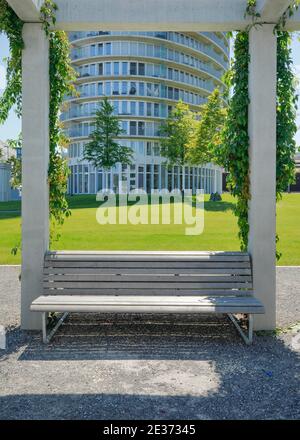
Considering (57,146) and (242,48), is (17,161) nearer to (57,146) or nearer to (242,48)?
(57,146)

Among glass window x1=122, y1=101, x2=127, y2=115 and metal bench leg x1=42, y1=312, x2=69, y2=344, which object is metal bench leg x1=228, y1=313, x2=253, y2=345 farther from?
glass window x1=122, y1=101, x2=127, y2=115

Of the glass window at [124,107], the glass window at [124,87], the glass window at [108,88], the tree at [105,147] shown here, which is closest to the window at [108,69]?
the glass window at [108,88]

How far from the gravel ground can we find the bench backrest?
0.55 metres

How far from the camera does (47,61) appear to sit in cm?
593

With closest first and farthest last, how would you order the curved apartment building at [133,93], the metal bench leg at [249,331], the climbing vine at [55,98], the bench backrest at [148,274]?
the metal bench leg at [249,331], the bench backrest at [148,274], the climbing vine at [55,98], the curved apartment building at [133,93]

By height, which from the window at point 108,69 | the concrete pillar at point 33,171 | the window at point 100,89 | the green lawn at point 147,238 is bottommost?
the green lawn at point 147,238

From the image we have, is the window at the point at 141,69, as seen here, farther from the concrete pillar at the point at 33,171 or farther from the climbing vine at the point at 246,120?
the concrete pillar at the point at 33,171

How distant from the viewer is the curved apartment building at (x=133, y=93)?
5697 cm

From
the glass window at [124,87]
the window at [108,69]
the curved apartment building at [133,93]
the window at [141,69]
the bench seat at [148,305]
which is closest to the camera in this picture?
the bench seat at [148,305]

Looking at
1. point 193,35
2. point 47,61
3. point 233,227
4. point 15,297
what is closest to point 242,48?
point 47,61

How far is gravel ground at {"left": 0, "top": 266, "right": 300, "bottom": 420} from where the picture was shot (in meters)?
3.64

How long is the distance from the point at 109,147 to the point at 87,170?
13.1 m

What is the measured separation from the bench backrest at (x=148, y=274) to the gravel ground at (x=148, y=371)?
1.81 feet

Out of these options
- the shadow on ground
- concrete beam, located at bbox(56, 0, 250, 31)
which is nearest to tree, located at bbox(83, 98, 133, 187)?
concrete beam, located at bbox(56, 0, 250, 31)
